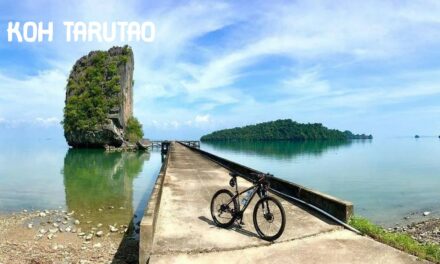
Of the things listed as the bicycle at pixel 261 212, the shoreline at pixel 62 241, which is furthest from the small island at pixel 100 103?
the bicycle at pixel 261 212

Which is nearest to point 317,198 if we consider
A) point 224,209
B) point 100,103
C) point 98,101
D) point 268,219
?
point 224,209

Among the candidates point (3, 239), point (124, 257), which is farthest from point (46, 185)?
point (124, 257)

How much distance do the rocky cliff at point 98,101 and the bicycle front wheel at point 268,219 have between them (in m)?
69.0

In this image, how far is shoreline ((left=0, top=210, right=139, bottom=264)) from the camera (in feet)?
36.4

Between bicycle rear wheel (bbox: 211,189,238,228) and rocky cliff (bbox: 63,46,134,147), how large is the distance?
67.5 m

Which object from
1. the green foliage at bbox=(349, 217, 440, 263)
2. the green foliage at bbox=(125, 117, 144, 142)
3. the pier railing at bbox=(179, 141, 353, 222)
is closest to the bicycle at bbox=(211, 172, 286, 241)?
the pier railing at bbox=(179, 141, 353, 222)

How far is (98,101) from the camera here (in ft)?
248

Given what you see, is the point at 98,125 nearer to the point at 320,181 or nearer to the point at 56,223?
the point at 320,181

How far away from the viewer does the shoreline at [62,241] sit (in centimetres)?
1110

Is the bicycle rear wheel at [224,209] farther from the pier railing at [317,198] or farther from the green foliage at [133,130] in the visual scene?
the green foliage at [133,130]

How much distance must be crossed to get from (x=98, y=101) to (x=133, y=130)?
12.4 m

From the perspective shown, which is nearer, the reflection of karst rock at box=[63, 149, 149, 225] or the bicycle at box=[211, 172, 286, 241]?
the bicycle at box=[211, 172, 286, 241]

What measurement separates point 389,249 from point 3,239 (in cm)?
1201

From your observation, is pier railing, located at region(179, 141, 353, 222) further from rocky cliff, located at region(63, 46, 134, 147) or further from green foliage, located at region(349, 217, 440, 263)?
rocky cliff, located at region(63, 46, 134, 147)
